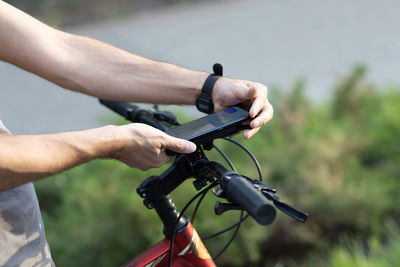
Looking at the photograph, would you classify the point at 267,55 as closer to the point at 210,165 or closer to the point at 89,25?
the point at 89,25

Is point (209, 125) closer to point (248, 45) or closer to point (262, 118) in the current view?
point (262, 118)

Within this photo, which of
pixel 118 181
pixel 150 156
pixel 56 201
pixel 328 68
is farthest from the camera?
pixel 328 68

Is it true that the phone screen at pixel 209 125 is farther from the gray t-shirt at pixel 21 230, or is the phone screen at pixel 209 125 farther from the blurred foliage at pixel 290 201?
the blurred foliage at pixel 290 201

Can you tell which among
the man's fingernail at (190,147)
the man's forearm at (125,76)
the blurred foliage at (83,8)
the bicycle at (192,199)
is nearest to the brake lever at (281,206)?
the bicycle at (192,199)

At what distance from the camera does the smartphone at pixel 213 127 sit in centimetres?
145

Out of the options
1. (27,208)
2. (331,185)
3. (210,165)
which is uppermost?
(210,165)

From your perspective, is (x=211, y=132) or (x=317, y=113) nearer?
(x=211, y=132)

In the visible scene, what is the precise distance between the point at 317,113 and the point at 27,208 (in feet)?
11.0

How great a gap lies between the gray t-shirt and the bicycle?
0.30m

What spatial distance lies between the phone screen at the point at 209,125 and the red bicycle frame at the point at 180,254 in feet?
1.19

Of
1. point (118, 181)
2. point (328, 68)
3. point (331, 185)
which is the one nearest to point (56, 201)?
point (118, 181)

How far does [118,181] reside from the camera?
326 centimetres

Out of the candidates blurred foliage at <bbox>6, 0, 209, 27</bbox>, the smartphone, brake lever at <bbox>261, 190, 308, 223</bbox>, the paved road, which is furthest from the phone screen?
blurred foliage at <bbox>6, 0, 209, 27</bbox>

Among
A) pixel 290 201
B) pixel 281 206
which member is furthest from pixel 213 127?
pixel 290 201
